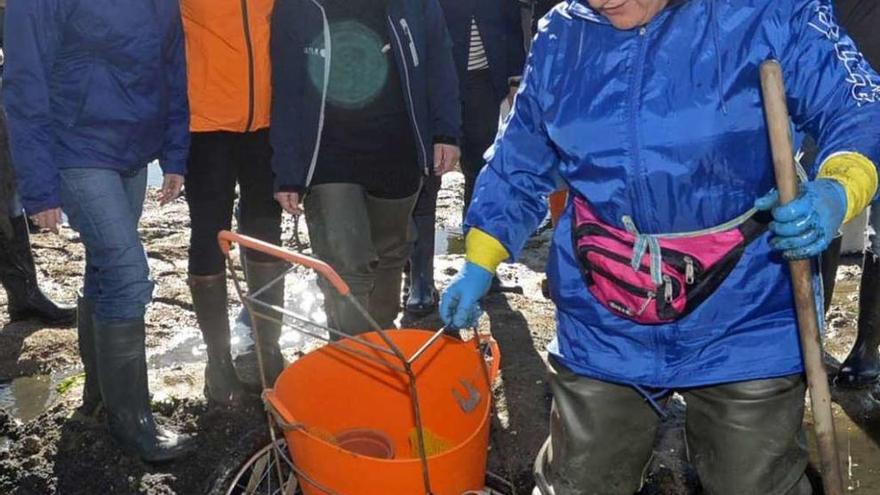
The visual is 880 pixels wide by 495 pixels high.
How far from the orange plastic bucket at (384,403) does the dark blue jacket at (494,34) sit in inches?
92.8

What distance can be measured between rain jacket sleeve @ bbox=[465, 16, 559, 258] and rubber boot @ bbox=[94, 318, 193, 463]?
1593mm

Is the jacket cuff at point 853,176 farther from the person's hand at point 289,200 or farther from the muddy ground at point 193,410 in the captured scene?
the person's hand at point 289,200

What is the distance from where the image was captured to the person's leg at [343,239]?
11.8ft

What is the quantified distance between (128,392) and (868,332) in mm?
3157

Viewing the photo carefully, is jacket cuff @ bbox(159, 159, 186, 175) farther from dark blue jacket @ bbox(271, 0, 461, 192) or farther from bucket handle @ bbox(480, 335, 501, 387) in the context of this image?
bucket handle @ bbox(480, 335, 501, 387)

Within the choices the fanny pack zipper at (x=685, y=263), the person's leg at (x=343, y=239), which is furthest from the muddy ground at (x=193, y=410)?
the fanny pack zipper at (x=685, y=263)

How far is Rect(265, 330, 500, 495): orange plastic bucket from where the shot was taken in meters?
2.45

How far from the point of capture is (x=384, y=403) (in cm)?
312

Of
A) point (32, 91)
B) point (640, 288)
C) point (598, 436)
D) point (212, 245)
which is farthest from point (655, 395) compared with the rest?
point (32, 91)

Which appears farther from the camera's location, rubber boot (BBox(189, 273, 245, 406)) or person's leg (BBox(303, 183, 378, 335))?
rubber boot (BBox(189, 273, 245, 406))

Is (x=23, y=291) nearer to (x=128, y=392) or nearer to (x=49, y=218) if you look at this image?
(x=128, y=392)

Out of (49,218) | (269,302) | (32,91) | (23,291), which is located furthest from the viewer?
(23,291)

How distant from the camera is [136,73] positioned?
329 cm

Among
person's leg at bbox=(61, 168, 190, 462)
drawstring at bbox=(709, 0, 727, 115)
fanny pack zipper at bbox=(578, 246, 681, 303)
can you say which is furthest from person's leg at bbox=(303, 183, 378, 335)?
drawstring at bbox=(709, 0, 727, 115)
